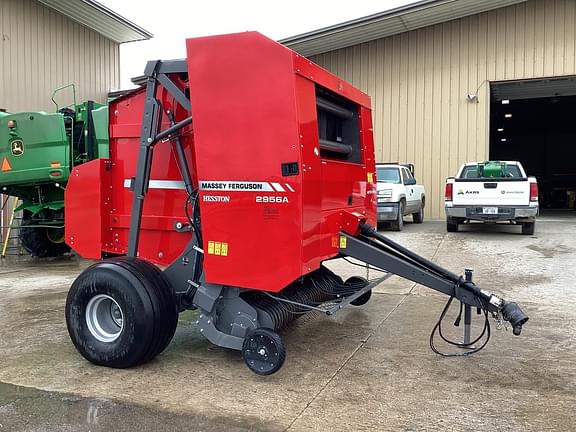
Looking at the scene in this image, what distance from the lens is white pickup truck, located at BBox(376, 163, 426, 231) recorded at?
13.3 m

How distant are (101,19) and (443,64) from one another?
10.3m

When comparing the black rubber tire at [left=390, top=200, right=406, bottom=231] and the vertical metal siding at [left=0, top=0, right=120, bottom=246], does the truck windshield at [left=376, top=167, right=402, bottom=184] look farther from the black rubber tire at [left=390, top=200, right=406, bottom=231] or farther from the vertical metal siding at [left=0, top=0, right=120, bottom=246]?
the vertical metal siding at [left=0, top=0, right=120, bottom=246]

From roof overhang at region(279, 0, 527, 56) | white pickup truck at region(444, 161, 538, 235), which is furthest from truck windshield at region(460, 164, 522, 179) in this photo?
roof overhang at region(279, 0, 527, 56)

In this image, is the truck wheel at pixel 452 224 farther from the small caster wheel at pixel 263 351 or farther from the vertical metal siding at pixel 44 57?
the vertical metal siding at pixel 44 57

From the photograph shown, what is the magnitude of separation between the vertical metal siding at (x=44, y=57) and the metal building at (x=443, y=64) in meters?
6.13

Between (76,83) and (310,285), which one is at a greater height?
(76,83)

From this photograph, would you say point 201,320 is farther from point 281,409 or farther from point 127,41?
point 127,41

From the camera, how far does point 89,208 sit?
4906 millimetres

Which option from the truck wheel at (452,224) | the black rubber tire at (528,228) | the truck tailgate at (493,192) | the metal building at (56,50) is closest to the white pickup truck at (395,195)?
the truck wheel at (452,224)

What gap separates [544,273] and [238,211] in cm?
621

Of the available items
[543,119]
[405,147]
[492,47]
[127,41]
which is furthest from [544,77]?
[543,119]

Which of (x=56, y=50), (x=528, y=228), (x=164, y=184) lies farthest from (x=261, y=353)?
(x=56, y=50)

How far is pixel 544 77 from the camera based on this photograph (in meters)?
15.6

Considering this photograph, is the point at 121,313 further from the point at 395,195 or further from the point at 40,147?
the point at 395,195
